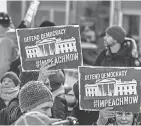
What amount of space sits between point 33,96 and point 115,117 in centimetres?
188

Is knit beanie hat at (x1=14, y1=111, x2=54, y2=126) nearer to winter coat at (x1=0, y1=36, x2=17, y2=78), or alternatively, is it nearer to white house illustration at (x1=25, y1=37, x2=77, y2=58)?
white house illustration at (x1=25, y1=37, x2=77, y2=58)

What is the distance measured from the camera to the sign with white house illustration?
5891 mm

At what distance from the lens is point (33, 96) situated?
4.31m

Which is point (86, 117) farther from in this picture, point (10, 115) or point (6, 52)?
point (10, 115)

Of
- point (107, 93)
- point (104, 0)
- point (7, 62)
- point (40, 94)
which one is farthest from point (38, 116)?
point (104, 0)

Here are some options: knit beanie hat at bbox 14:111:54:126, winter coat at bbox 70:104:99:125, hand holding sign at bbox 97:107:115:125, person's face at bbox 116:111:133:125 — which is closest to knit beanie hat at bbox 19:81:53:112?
knit beanie hat at bbox 14:111:54:126

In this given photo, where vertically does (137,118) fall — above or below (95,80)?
below

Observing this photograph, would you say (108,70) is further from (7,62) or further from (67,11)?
(67,11)

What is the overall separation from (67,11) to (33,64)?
7.69m

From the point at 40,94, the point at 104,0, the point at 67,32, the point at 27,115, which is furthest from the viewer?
the point at 104,0

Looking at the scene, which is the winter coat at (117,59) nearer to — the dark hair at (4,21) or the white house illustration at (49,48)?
the dark hair at (4,21)

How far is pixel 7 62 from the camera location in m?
7.98

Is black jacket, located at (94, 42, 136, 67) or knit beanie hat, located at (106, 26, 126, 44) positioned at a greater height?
knit beanie hat, located at (106, 26, 126, 44)

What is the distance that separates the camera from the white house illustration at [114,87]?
19.4 feet
